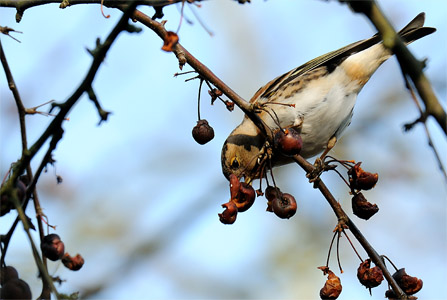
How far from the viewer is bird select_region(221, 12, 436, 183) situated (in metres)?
4.62

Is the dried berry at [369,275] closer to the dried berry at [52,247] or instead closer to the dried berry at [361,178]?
the dried berry at [361,178]

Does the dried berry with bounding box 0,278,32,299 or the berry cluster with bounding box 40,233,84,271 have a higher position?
the berry cluster with bounding box 40,233,84,271

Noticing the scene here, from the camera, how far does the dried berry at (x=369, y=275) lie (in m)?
3.11

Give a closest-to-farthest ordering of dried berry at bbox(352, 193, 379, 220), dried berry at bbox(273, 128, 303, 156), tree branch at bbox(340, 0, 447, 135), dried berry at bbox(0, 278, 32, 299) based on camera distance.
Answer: tree branch at bbox(340, 0, 447, 135)
dried berry at bbox(0, 278, 32, 299)
dried berry at bbox(273, 128, 303, 156)
dried berry at bbox(352, 193, 379, 220)

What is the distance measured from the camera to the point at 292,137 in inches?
126

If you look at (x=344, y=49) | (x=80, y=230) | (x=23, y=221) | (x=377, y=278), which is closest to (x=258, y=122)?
(x=377, y=278)

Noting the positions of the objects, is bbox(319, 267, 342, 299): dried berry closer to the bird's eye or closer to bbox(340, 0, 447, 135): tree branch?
bbox(340, 0, 447, 135): tree branch

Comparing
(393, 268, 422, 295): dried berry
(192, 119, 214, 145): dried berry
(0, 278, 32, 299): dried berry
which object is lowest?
(0, 278, 32, 299): dried berry

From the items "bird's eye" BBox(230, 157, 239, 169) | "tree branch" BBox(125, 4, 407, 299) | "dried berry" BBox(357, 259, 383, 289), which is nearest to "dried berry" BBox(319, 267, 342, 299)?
"dried berry" BBox(357, 259, 383, 289)

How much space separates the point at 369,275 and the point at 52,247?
167 centimetres

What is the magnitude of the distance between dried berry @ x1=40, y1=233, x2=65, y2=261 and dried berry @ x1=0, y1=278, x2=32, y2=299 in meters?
0.18

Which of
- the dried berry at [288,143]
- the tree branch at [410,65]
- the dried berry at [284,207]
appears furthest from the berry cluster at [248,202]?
the tree branch at [410,65]

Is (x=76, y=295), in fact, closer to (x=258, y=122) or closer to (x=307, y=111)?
(x=258, y=122)

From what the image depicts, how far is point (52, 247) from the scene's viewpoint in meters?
2.54
